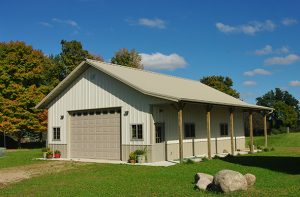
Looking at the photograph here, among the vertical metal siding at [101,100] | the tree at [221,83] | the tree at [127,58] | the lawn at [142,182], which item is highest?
the tree at [127,58]

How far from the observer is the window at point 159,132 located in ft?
66.8

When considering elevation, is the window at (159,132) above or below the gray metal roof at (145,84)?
below

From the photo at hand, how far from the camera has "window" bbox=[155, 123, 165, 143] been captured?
66.8ft

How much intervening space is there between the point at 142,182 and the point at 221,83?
4744 centimetres

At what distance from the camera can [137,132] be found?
67.4ft

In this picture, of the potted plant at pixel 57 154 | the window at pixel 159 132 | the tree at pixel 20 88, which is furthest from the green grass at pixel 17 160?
the tree at pixel 20 88

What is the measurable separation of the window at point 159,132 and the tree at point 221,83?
3843 centimetres

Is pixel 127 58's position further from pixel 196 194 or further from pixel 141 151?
pixel 196 194

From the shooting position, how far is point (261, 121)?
5388cm

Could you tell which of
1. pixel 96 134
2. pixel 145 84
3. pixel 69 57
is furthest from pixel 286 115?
pixel 96 134

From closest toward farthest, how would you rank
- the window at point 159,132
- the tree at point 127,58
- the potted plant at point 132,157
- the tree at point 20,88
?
1. the potted plant at point 132,157
2. the window at point 159,132
3. the tree at point 20,88
4. the tree at point 127,58

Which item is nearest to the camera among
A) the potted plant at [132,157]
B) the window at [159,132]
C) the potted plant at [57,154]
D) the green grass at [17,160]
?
the potted plant at [132,157]

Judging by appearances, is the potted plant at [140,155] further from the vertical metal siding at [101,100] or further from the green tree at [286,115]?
the green tree at [286,115]

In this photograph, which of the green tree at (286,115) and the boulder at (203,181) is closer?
the boulder at (203,181)
